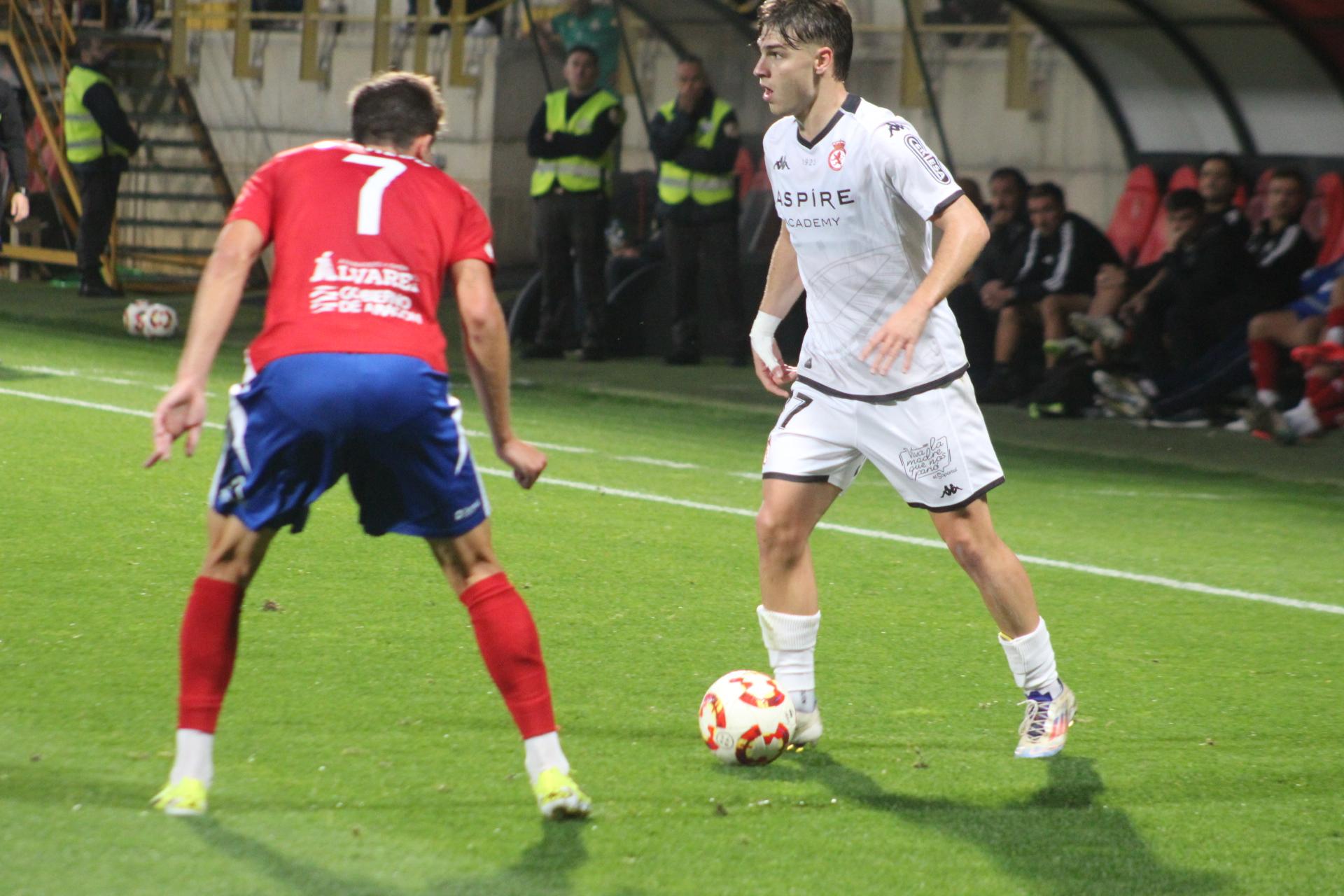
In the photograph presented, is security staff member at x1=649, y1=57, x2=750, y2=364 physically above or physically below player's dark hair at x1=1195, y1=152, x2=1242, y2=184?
below

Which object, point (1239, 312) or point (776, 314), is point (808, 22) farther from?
point (1239, 312)

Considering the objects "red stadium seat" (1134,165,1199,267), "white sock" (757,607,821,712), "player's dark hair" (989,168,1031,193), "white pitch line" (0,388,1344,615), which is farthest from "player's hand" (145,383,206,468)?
"red stadium seat" (1134,165,1199,267)

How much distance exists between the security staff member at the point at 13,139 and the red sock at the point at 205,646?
7.72 m

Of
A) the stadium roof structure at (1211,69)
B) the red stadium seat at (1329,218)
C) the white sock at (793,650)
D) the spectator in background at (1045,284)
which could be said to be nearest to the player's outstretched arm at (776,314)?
the white sock at (793,650)

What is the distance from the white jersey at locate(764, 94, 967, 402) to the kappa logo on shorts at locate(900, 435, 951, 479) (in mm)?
137

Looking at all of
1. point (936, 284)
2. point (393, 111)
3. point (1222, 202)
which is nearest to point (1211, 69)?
point (1222, 202)

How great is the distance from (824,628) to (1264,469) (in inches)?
199

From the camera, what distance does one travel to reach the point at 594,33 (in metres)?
16.0

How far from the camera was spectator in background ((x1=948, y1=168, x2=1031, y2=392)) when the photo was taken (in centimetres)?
1294

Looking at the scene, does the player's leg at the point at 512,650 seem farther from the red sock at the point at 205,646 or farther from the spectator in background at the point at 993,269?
the spectator in background at the point at 993,269

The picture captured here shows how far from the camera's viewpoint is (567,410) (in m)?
12.1

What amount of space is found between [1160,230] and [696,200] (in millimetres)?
3405

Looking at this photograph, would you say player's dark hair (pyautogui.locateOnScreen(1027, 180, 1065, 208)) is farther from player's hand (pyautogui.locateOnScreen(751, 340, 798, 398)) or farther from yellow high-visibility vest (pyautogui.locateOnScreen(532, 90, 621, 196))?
player's hand (pyautogui.locateOnScreen(751, 340, 798, 398))

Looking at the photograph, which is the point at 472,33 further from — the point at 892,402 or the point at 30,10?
the point at 892,402
